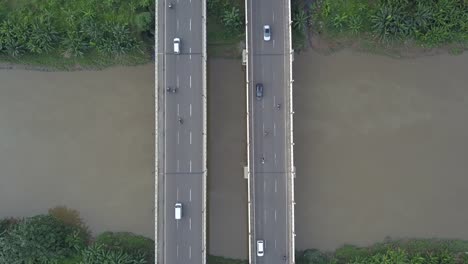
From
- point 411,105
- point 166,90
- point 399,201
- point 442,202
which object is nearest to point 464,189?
point 442,202

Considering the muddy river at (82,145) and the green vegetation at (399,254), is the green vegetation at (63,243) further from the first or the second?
the green vegetation at (399,254)

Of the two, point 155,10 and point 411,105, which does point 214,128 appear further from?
point 411,105

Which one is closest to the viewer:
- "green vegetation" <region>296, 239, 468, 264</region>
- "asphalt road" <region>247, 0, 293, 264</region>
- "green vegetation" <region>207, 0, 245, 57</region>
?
"asphalt road" <region>247, 0, 293, 264</region>

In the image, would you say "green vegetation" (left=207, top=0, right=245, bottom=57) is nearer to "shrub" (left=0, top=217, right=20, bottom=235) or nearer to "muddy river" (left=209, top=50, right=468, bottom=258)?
"muddy river" (left=209, top=50, right=468, bottom=258)

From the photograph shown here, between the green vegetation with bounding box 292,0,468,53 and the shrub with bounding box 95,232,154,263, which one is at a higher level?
the green vegetation with bounding box 292,0,468,53

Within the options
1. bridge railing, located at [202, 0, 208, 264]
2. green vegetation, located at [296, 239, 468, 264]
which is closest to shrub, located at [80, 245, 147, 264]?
bridge railing, located at [202, 0, 208, 264]

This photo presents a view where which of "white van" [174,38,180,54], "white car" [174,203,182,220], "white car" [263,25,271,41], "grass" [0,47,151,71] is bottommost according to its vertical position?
"white car" [174,203,182,220]

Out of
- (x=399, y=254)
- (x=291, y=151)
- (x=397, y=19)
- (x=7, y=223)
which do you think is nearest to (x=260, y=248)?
(x=291, y=151)

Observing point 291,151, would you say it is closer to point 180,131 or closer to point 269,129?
point 269,129

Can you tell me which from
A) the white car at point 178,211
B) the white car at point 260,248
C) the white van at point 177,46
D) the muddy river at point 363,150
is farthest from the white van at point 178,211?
the white van at point 177,46
